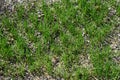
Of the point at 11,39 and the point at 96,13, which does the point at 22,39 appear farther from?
the point at 96,13

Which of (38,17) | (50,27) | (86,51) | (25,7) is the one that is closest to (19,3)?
(25,7)

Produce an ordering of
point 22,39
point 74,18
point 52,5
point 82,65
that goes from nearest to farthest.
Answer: point 82,65, point 22,39, point 74,18, point 52,5

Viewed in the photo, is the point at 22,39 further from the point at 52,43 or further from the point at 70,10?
the point at 70,10

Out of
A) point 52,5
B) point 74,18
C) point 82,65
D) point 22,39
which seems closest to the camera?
point 82,65

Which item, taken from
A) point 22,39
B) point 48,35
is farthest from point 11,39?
point 48,35

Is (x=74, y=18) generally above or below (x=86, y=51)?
above

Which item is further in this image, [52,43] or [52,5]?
[52,5]

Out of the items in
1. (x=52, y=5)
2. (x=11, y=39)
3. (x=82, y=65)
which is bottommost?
(x=82, y=65)
